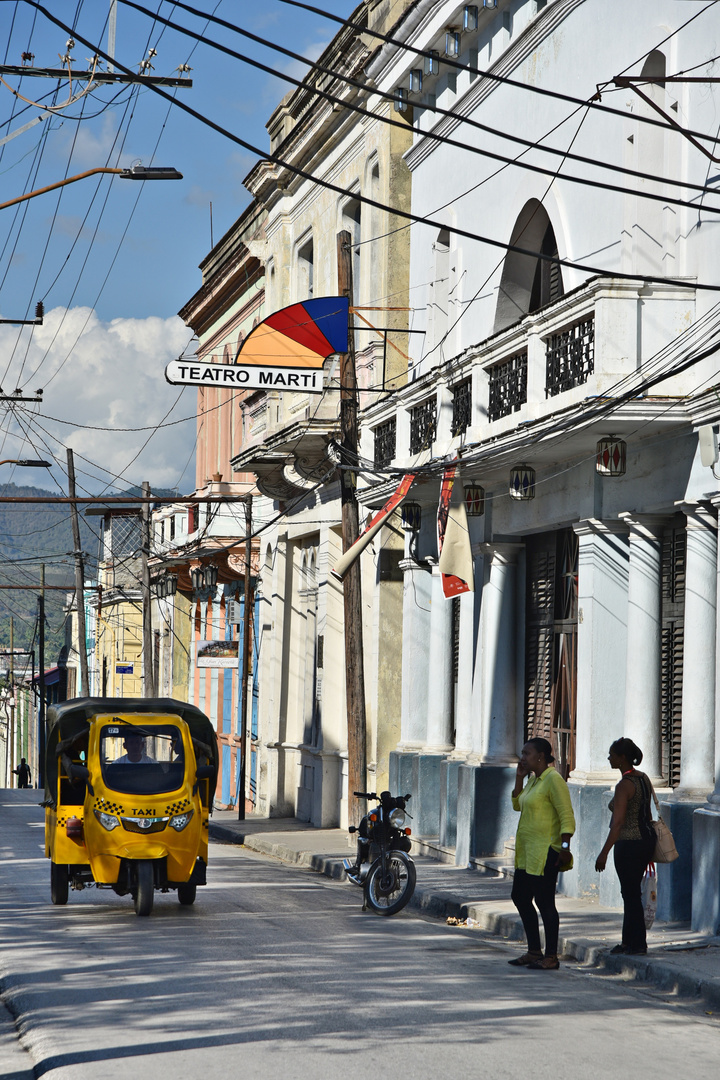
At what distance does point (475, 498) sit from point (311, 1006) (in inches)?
426

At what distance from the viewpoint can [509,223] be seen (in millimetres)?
18797

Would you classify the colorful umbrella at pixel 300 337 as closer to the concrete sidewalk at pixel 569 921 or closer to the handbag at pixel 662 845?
the concrete sidewalk at pixel 569 921

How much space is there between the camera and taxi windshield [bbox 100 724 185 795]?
47.6 ft

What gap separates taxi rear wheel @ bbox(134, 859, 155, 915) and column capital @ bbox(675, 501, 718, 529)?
240 inches

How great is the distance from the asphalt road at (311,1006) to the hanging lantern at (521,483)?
17.3ft

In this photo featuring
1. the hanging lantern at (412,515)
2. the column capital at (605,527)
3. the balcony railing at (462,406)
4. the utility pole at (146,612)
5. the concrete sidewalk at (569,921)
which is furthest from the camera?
the utility pole at (146,612)

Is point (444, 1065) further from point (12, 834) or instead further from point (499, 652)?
point (12, 834)

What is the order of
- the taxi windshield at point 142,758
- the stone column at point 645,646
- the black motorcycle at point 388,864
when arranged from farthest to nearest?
the stone column at point 645,646, the black motorcycle at point 388,864, the taxi windshield at point 142,758

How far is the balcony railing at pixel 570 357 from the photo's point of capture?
47.9ft

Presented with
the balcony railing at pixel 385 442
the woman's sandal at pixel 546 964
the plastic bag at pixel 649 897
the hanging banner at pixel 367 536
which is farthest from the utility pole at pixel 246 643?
the woman's sandal at pixel 546 964

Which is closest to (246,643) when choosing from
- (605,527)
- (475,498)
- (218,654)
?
(218,654)

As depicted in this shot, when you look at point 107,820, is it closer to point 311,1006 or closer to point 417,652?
point 311,1006

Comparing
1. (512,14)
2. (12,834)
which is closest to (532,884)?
(512,14)

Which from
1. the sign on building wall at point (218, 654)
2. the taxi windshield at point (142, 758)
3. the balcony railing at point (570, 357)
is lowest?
the taxi windshield at point (142, 758)
